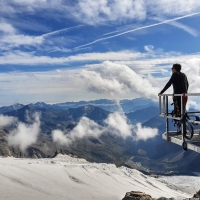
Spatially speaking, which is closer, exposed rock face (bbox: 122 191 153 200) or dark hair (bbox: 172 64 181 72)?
dark hair (bbox: 172 64 181 72)

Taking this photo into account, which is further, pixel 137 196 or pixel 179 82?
pixel 137 196

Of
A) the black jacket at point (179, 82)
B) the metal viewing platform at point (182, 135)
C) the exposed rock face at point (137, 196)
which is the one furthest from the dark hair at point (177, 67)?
the exposed rock face at point (137, 196)

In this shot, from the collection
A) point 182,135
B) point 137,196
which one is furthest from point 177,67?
point 137,196

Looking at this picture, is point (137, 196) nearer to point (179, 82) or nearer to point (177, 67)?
point (179, 82)

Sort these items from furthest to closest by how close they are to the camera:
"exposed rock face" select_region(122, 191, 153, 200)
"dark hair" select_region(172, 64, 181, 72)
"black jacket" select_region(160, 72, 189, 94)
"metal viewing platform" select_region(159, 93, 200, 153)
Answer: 1. "exposed rock face" select_region(122, 191, 153, 200)
2. "dark hair" select_region(172, 64, 181, 72)
3. "black jacket" select_region(160, 72, 189, 94)
4. "metal viewing platform" select_region(159, 93, 200, 153)

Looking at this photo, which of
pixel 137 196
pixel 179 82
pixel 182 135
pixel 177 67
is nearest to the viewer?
pixel 182 135

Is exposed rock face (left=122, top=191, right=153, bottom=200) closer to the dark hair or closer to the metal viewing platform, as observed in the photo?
the metal viewing platform

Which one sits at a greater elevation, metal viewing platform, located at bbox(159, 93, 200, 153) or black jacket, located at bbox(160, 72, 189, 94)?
black jacket, located at bbox(160, 72, 189, 94)

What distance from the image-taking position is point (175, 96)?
625 inches

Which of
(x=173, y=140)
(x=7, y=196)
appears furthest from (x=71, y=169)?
(x=173, y=140)

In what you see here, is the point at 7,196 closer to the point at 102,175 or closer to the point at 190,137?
the point at 190,137

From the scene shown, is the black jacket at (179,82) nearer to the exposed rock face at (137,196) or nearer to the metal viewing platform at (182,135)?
the metal viewing platform at (182,135)

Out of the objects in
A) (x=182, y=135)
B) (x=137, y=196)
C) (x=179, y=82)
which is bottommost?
(x=137, y=196)

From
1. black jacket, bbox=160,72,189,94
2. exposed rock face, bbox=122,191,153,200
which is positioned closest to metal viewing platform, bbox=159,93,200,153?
black jacket, bbox=160,72,189,94
